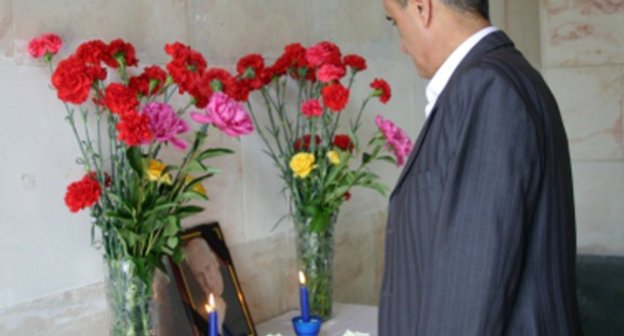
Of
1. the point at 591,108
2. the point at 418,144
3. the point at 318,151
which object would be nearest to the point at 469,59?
the point at 418,144

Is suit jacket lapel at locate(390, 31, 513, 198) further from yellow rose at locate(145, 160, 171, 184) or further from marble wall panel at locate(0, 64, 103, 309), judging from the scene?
marble wall panel at locate(0, 64, 103, 309)

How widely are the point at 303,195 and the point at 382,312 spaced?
81cm

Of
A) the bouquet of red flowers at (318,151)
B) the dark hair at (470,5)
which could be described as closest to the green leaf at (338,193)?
the bouquet of red flowers at (318,151)

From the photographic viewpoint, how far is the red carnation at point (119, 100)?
4.87 ft

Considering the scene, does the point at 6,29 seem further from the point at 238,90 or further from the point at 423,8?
the point at 423,8

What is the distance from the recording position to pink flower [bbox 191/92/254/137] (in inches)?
65.4

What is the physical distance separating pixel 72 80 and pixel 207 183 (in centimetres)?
62

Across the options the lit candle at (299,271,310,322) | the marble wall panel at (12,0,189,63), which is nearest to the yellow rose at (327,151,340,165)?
the lit candle at (299,271,310,322)

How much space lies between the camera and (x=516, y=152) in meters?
1.16

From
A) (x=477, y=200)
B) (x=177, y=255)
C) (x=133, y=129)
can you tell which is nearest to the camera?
(x=477, y=200)

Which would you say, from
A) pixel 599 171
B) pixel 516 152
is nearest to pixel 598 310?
pixel 599 171

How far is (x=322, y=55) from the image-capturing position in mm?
2045

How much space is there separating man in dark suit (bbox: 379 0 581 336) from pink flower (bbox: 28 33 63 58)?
0.63 metres

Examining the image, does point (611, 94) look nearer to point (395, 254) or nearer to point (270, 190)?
point (270, 190)
